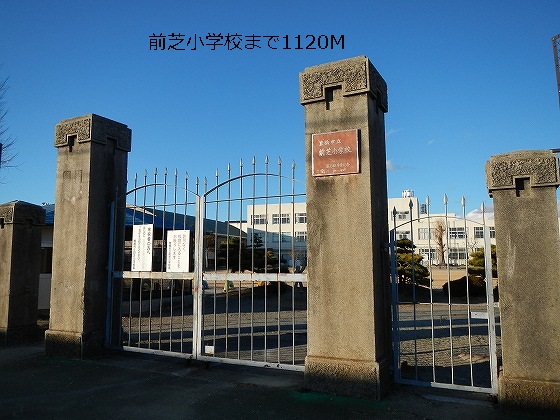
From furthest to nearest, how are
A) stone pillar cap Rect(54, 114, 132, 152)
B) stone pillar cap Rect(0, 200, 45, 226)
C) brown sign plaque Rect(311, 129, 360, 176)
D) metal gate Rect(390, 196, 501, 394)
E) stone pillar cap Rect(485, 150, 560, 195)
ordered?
1. stone pillar cap Rect(0, 200, 45, 226)
2. stone pillar cap Rect(54, 114, 132, 152)
3. brown sign plaque Rect(311, 129, 360, 176)
4. metal gate Rect(390, 196, 501, 394)
5. stone pillar cap Rect(485, 150, 560, 195)

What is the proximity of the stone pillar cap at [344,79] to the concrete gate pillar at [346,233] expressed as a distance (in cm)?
1

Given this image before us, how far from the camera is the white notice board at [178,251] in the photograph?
6.75 m

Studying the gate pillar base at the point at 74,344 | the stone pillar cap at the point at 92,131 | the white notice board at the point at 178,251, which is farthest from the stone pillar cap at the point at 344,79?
the gate pillar base at the point at 74,344

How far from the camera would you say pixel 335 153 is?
5.40m

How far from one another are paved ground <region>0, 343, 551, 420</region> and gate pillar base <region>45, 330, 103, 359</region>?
346 millimetres

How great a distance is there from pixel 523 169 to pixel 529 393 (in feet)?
7.50

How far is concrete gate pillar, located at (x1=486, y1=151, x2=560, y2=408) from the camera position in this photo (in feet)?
14.5

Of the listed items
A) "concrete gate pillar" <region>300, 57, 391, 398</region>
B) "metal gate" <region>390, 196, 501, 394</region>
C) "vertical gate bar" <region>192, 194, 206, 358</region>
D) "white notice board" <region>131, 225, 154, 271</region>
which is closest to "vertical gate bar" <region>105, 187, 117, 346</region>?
"white notice board" <region>131, 225, 154, 271</region>

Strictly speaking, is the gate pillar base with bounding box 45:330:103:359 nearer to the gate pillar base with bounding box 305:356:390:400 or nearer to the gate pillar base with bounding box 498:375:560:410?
the gate pillar base with bounding box 305:356:390:400

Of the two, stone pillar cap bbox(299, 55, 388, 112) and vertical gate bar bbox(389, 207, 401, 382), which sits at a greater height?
stone pillar cap bbox(299, 55, 388, 112)

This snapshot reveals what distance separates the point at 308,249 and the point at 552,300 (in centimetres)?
265

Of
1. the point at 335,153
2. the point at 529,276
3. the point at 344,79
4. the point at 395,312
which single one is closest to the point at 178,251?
the point at 335,153

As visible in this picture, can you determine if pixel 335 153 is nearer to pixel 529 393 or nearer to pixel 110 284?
pixel 529 393

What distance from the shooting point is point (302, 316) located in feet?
49.7
